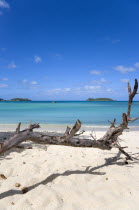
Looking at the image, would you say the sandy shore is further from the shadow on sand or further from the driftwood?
the driftwood

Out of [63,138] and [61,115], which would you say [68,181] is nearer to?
[63,138]

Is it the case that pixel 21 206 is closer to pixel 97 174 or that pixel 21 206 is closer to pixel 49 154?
pixel 97 174

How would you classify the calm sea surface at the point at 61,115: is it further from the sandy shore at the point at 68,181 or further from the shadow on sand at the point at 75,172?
the sandy shore at the point at 68,181

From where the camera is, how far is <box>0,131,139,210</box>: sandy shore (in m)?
3.55

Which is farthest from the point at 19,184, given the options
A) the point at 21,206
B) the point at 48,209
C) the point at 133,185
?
the point at 133,185

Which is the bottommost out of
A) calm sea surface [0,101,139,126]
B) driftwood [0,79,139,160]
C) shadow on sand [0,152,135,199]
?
calm sea surface [0,101,139,126]

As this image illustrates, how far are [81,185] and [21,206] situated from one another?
1.43 meters

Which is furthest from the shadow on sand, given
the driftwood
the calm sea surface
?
the calm sea surface

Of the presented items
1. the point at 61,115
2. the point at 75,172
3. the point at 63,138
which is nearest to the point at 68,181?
the point at 75,172

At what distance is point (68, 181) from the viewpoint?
4418 millimetres

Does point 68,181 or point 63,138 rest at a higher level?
point 63,138

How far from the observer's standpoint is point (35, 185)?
166 inches

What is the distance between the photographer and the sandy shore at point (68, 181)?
3546 millimetres

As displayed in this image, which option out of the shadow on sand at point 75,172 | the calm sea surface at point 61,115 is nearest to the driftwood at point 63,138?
the shadow on sand at point 75,172
